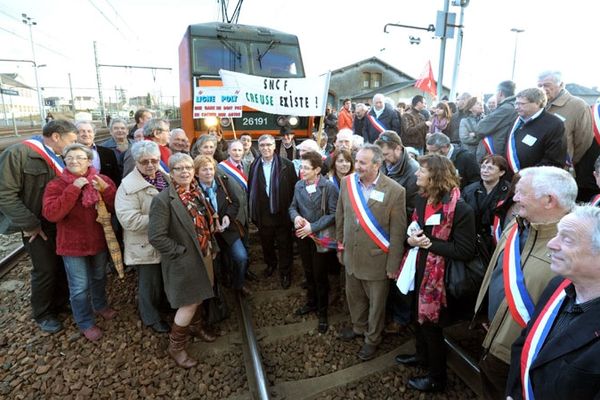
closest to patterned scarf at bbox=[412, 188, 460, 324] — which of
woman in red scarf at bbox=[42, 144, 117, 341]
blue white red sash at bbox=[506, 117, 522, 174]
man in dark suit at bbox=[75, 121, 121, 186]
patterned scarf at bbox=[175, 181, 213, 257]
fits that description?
blue white red sash at bbox=[506, 117, 522, 174]

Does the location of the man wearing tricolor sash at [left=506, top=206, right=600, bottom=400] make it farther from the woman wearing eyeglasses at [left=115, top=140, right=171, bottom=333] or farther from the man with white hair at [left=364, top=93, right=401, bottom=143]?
the man with white hair at [left=364, top=93, right=401, bottom=143]

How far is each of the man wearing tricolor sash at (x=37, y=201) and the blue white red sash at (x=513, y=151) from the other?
416 centimetres

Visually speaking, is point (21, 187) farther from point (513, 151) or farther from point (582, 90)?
point (582, 90)

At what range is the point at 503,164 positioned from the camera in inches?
125

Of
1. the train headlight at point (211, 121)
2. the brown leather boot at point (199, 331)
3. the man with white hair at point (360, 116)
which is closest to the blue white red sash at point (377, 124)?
the man with white hair at point (360, 116)

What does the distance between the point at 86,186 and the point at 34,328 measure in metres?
1.62

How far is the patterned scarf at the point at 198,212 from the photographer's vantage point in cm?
307

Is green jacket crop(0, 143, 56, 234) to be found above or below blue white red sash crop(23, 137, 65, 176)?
below

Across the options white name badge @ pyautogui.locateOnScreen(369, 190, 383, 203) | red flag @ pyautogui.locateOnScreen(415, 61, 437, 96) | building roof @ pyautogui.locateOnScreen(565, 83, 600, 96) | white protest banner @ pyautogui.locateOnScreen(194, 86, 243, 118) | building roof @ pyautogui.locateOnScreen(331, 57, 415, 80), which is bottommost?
white name badge @ pyautogui.locateOnScreen(369, 190, 383, 203)

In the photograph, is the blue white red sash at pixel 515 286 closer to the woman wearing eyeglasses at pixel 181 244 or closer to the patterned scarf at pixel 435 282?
the patterned scarf at pixel 435 282

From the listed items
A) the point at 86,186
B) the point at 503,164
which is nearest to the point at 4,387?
the point at 86,186

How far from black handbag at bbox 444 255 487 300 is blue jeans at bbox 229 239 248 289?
Answer: 82.9 inches

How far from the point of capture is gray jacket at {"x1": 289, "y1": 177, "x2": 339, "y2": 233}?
11.8 ft

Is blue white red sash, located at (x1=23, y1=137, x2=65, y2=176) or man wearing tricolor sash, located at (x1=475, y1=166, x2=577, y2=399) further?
blue white red sash, located at (x1=23, y1=137, x2=65, y2=176)
